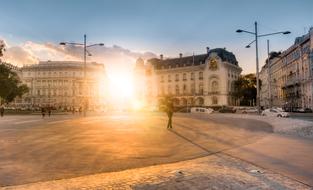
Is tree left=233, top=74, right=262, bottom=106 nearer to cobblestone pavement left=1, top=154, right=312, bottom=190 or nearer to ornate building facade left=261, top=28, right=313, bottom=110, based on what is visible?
ornate building facade left=261, top=28, right=313, bottom=110

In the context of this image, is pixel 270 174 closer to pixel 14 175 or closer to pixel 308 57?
pixel 14 175

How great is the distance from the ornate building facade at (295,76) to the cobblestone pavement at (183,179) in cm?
5278

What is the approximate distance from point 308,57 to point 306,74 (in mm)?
4318

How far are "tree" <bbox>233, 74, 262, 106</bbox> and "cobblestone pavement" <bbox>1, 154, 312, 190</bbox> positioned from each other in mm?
100434

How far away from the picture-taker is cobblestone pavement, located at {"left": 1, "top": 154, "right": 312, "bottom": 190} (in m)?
6.76

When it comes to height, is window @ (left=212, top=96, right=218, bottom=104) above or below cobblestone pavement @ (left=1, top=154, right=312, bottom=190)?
above

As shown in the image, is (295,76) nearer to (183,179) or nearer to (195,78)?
(195,78)

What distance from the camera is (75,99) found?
147m

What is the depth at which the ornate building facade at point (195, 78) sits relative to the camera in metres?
109

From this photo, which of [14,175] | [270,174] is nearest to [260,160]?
[270,174]

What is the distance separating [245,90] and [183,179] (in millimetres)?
101882

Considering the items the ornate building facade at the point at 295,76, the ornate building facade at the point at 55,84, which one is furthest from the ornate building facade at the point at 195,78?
the ornate building facade at the point at 55,84

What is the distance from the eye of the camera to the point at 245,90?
106m

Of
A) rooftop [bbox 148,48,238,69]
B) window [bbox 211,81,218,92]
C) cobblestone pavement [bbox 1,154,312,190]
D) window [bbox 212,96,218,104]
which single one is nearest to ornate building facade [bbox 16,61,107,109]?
rooftop [bbox 148,48,238,69]
